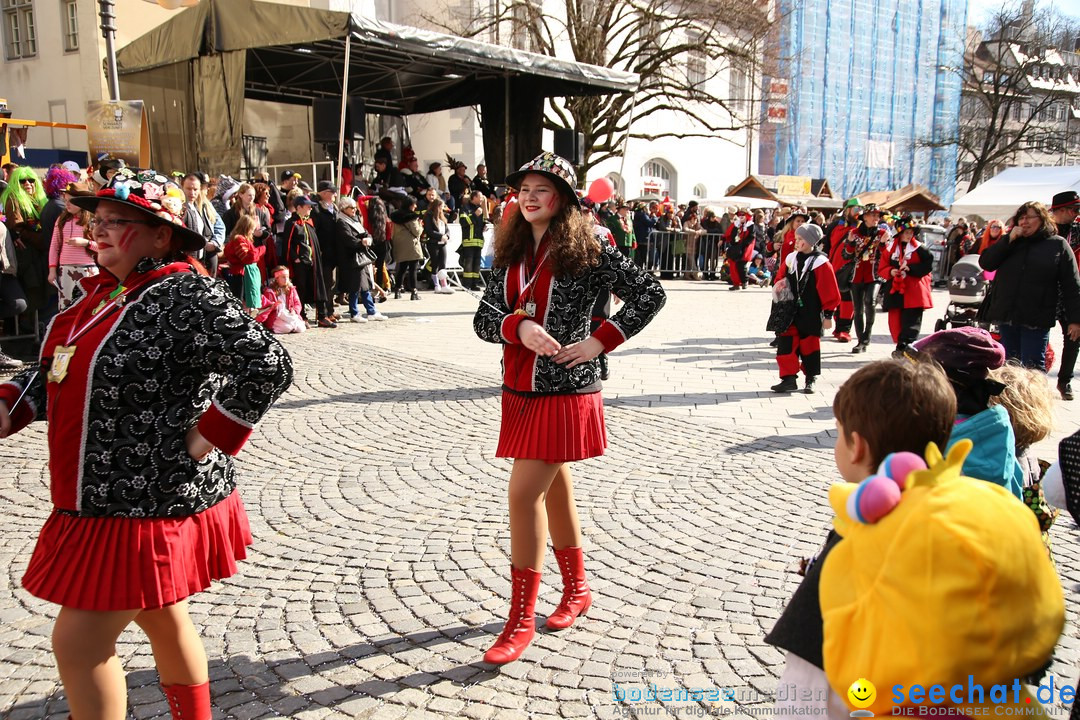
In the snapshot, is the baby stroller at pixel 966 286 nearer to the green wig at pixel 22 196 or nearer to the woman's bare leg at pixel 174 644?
the woman's bare leg at pixel 174 644

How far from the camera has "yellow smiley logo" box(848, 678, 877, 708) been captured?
4.86ft

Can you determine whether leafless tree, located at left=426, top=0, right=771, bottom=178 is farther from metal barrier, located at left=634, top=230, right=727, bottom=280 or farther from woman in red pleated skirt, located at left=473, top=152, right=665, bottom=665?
woman in red pleated skirt, located at left=473, top=152, right=665, bottom=665

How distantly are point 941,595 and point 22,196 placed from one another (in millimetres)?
9738

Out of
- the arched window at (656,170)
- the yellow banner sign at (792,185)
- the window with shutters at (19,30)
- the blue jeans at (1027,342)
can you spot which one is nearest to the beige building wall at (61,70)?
the window with shutters at (19,30)

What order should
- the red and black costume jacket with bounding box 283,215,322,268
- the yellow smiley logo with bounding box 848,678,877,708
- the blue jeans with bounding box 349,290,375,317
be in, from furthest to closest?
the blue jeans with bounding box 349,290,375,317 → the red and black costume jacket with bounding box 283,215,322,268 → the yellow smiley logo with bounding box 848,678,877,708

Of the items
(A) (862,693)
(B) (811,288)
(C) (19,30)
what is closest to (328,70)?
(C) (19,30)

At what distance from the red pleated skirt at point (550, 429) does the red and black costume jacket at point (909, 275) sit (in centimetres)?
749

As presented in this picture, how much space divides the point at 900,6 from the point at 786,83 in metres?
9.40

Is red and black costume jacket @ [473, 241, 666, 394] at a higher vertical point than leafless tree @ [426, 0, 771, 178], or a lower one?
lower

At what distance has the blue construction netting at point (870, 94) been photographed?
36.2 metres

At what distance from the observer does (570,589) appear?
3498 mm

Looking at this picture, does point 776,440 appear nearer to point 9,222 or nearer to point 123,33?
point 9,222

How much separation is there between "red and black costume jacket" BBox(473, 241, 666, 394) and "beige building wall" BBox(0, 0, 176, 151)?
77.1 ft

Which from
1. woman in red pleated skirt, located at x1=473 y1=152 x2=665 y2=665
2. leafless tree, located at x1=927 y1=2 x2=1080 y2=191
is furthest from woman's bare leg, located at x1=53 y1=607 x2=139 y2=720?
leafless tree, located at x1=927 y1=2 x2=1080 y2=191
